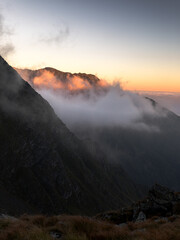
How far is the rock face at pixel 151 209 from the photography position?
81.4 ft

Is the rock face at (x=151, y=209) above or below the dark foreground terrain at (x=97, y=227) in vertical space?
below

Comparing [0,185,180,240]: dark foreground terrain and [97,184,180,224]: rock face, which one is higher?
[0,185,180,240]: dark foreground terrain

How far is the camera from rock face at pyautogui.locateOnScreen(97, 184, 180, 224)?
24812mm

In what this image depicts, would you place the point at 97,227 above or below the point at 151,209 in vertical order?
above

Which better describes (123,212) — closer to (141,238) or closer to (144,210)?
(144,210)

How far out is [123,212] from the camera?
85.5 feet

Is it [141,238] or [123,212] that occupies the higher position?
[141,238]

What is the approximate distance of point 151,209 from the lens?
26359 millimetres

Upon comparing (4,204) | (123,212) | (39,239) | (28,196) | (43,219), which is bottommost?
(28,196)

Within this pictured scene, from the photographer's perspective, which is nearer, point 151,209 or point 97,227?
point 97,227

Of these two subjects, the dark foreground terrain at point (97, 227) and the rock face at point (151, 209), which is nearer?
the dark foreground terrain at point (97, 227)

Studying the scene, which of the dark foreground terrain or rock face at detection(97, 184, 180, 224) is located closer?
the dark foreground terrain

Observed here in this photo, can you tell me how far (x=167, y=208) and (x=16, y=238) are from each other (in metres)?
20.8

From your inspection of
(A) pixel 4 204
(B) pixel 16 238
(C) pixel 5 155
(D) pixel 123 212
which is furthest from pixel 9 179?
(B) pixel 16 238
